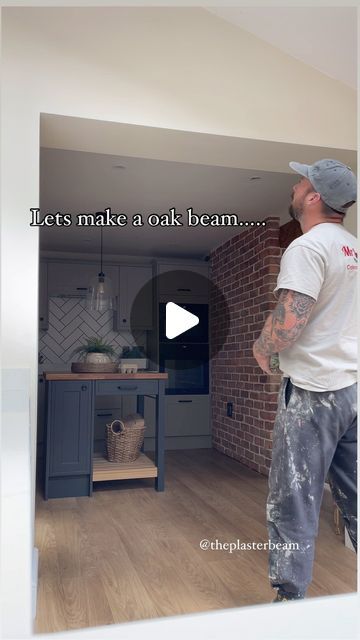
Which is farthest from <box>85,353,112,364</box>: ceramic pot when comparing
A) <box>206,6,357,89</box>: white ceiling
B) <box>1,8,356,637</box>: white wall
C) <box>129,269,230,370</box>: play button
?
<box>206,6,357,89</box>: white ceiling

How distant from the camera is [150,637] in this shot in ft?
3.19

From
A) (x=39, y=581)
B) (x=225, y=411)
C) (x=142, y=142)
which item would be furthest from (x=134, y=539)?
(x=225, y=411)

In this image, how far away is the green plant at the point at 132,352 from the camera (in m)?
6.31

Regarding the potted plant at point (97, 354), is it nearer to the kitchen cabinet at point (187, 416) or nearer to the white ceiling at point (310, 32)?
the kitchen cabinet at point (187, 416)

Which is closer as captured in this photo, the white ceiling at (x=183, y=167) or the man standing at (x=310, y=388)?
the man standing at (x=310, y=388)

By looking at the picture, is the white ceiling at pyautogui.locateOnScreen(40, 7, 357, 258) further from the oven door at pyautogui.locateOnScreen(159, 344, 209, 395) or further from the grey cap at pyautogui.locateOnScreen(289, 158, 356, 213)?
the oven door at pyautogui.locateOnScreen(159, 344, 209, 395)

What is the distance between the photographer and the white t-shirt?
66.9 inches

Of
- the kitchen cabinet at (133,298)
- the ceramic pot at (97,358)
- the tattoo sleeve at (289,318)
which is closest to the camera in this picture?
the tattoo sleeve at (289,318)

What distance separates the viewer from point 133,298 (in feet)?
20.6

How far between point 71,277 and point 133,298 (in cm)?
73

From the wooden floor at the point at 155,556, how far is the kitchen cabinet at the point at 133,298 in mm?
2385

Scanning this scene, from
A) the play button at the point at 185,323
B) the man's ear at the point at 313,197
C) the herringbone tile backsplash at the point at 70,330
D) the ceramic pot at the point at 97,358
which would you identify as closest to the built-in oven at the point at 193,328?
the play button at the point at 185,323

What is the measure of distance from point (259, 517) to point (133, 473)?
1.14m

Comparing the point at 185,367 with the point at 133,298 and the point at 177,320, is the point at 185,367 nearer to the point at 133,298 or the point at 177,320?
the point at 177,320
